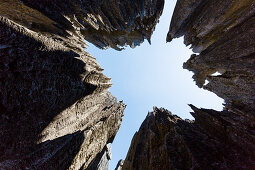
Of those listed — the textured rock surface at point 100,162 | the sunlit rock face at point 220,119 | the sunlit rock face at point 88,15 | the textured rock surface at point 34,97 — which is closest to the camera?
the textured rock surface at point 34,97

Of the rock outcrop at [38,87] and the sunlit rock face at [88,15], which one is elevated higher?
the sunlit rock face at [88,15]

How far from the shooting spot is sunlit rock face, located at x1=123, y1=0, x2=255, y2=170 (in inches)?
169

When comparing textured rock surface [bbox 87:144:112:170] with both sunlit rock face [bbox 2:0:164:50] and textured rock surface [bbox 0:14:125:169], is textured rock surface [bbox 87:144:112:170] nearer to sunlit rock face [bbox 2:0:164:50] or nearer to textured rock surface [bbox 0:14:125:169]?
textured rock surface [bbox 0:14:125:169]

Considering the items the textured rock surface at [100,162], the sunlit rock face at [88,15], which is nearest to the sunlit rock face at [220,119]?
the textured rock surface at [100,162]

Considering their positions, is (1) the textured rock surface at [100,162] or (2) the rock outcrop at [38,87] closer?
(2) the rock outcrop at [38,87]

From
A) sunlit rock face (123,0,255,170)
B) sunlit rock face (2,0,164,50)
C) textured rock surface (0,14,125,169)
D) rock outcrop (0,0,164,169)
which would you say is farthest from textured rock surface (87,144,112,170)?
sunlit rock face (2,0,164,50)

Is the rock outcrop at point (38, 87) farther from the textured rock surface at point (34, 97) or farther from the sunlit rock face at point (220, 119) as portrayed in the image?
the sunlit rock face at point (220, 119)

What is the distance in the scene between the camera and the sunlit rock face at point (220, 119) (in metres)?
4.30

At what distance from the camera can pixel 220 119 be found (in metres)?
6.29

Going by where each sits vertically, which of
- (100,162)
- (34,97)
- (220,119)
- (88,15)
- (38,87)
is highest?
(88,15)

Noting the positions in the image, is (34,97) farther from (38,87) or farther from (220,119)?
(220,119)

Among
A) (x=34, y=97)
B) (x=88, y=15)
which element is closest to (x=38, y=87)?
(x=34, y=97)

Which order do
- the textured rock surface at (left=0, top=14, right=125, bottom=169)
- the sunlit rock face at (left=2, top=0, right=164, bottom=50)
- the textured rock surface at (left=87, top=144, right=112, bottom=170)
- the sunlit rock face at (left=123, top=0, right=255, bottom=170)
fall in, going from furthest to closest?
the textured rock surface at (left=87, top=144, right=112, bottom=170) → the sunlit rock face at (left=2, top=0, right=164, bottom=50) → the sunlit rock face at (left=123, top=0, right=255, bottom=170) → the textured rock surface at (left=0, top=14, right=125, bottom=169)

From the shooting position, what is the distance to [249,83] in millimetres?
7465
